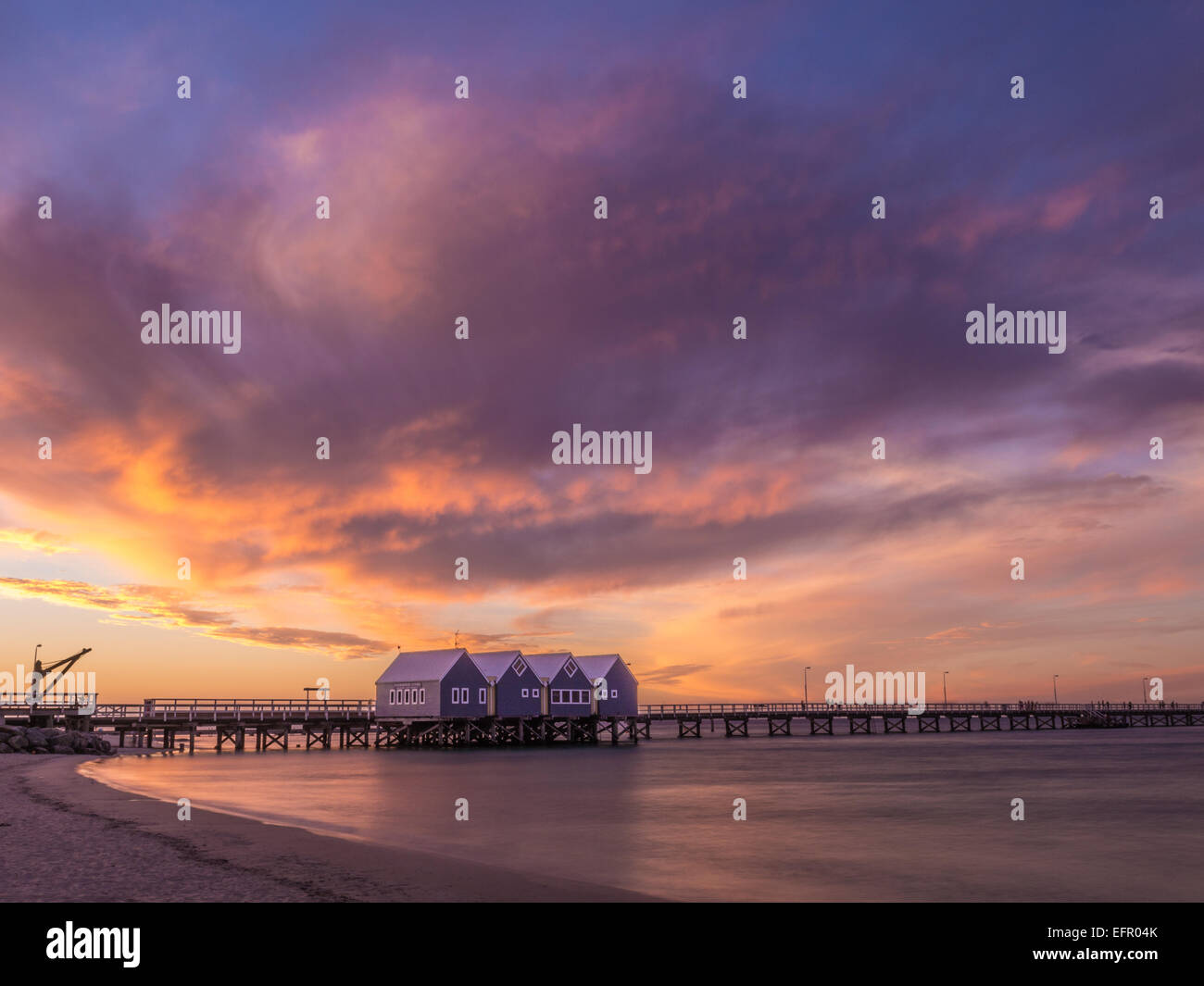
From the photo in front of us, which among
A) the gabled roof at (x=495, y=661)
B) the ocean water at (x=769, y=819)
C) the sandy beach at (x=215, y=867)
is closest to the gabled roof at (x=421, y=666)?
the gabled roof at (x=495, y=661)

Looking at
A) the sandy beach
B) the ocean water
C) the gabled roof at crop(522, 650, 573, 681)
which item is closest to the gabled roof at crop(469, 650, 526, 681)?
the gabled roof at crop(522, 650, 573, 681)

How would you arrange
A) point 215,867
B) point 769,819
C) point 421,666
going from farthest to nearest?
1. point 421,666
2. point 769,819
3. point 215,867

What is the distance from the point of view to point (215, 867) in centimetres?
1719

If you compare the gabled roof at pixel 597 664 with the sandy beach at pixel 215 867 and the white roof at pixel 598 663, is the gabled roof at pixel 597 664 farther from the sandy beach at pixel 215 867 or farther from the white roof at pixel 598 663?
the sandy beach at pixel 215 867

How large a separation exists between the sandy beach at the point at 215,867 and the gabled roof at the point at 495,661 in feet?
195

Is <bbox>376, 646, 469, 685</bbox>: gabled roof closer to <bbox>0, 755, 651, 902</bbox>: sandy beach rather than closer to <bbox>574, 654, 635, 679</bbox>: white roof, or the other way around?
<bbox>574, 654, 635, 679</bbox>: white roof

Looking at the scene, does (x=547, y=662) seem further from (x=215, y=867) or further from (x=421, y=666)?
(x=215, y=867)

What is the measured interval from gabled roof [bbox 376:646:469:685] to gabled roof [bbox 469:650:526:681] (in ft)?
7.52

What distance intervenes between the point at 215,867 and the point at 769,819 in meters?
19.5

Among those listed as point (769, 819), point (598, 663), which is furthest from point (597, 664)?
point (769, 819)

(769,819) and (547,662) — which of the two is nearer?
(769,819)
